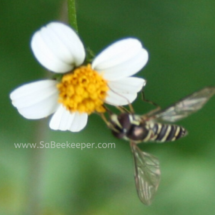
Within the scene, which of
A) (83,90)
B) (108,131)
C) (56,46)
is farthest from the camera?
(108,131)

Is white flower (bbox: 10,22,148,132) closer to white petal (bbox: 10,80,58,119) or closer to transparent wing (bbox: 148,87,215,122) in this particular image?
white petal (bbox: 10,80,58,119)

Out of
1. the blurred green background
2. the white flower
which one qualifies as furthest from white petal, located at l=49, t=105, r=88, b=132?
the blurred green background

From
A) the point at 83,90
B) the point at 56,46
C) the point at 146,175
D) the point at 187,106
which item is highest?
the point at 56,46

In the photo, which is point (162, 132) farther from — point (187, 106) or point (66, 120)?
point (66, 120)

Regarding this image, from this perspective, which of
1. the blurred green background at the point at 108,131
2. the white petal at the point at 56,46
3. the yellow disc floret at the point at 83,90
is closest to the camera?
the white petal at the point at 56,46

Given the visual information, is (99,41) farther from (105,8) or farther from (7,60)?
(7,60)

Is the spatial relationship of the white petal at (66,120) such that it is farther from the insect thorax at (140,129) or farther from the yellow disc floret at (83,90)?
the insect thorax at (140,129)

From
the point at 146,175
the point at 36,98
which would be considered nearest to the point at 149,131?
the point at 146,175

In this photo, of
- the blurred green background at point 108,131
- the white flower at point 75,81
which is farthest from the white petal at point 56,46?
the blurred green background at point 108,131
